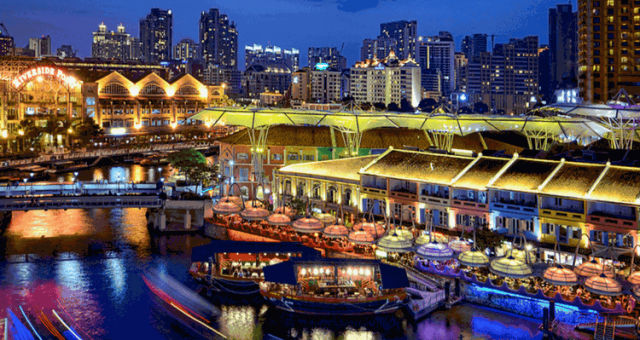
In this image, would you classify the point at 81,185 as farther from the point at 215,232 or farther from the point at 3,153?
the point at 3,153

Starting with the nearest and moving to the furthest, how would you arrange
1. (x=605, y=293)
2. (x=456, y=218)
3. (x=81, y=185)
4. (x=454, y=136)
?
(x=605, y=293) → (x=456, y=218) → (x=81, y=185) → (x=454, y=136)

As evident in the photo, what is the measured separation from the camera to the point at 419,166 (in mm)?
46312

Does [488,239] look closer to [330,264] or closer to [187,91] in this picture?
[330,264]

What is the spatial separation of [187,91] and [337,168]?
9580 cm

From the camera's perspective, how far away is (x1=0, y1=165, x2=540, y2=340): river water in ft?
116

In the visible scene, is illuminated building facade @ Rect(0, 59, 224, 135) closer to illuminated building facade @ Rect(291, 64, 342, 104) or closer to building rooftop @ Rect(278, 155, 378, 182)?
illuminated building facade @ Rect(291, 64, 342, 104)

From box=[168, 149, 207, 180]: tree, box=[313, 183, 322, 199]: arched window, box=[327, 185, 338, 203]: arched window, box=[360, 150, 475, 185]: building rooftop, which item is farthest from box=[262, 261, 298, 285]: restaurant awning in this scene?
box=[168, 149, 207, 180]: tree

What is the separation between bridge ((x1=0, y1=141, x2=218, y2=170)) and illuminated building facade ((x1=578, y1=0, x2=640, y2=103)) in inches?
2466

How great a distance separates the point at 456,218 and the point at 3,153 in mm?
76003

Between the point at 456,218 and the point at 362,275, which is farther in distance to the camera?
the point at 456,218

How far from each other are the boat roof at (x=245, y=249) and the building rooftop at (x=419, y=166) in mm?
8284

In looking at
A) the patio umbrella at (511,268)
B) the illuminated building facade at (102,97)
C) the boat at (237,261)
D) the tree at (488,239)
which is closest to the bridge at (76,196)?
the boat at (237,261)

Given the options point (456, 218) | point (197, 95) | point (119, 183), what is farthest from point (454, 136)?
point (197, 95)

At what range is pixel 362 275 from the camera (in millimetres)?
39406
